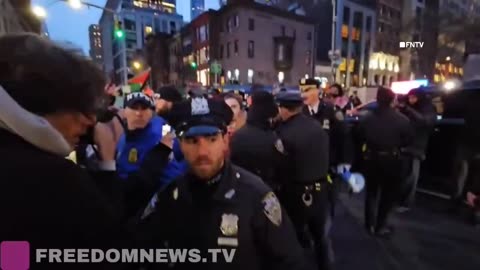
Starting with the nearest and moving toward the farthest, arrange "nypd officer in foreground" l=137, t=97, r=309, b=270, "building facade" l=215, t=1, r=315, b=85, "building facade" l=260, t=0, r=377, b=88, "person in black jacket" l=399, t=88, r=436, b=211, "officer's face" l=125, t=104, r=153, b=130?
"nypd officer in foreground" l=137, t=97, r=309, b=270 → "officer's face" l=125, t=104, r=153, b=130 → "person in black jacket" l=399, t=88, r=436, b=211 → "building facade" l=215, t=1, r=315, b=85 → "building facade" l=260, t=0, r=377, b=88

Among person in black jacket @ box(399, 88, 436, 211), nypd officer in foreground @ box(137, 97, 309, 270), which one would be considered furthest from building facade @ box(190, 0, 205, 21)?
nypd officer in foreground @ box(137, 97, 309, 270)

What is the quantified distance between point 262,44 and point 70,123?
44.6 meters

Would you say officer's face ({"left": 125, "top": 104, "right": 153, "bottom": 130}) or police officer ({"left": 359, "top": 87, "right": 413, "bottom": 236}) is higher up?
officer's face ({"left": 125, "top": 104, "right": 153, "bottom": 130})

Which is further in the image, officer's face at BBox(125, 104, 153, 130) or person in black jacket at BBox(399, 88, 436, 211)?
person in black jacket at BBox(399, 88, 436, 211)

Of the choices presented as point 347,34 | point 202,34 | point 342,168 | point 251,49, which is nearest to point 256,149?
point 342,168

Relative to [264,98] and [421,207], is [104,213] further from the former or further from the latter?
[421,207]

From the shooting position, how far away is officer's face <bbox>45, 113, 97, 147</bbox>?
0.99 m

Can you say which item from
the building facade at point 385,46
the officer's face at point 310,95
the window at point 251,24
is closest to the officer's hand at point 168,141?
the officer's face at point 310,95

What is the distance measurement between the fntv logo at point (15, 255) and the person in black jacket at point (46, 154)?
2 cm

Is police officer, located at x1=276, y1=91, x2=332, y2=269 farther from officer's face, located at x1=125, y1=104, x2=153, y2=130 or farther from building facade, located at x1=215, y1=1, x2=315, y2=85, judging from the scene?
building facade, located at x1=215, y1=1, x2=315, y2=85

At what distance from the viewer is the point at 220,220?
1.71m

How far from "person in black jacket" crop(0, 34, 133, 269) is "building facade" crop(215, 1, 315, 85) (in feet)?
136

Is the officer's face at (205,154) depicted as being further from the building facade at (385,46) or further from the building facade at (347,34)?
the building facade at (385,46)

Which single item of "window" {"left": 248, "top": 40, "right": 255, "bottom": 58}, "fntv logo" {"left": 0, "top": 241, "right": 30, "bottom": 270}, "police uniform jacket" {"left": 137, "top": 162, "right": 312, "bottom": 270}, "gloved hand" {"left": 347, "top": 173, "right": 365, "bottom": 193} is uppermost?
"window" {"left": 248, "top": 40, "right": 255, "bottom": 58}
